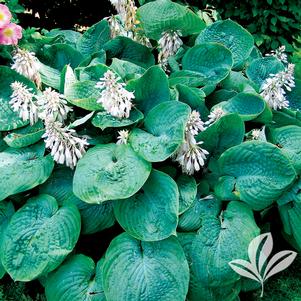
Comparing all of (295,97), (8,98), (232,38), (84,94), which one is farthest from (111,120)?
(295,97)

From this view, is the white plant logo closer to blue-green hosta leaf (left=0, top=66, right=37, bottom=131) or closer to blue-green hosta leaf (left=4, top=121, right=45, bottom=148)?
blue-green hosta leaf (left=4, top=121, right=45, bottom=148)

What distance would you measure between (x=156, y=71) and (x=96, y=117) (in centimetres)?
39

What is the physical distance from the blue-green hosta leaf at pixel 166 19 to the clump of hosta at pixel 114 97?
780 millimetres

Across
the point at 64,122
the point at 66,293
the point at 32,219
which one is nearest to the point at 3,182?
the point at 32,219

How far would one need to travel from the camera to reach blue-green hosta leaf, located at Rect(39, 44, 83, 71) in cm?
288

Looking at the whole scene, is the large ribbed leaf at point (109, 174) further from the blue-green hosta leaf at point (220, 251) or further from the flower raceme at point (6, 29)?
the flower raceme at point (6, 29)

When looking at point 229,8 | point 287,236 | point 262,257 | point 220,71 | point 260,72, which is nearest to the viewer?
point 262,257

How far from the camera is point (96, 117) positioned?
2.32 m

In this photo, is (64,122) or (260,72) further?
(260,72)

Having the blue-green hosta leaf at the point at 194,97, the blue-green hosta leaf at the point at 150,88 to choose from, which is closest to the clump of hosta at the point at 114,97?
the blue-green hosta leaf at the point at 150,88

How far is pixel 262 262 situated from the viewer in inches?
87.3

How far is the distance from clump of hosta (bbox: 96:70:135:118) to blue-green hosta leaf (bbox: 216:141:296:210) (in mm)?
542

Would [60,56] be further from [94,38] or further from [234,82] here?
[234,82]

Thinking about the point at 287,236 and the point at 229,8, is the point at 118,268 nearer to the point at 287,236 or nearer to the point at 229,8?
the point at 287,236
